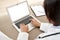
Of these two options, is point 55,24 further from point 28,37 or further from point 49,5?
point 28,37

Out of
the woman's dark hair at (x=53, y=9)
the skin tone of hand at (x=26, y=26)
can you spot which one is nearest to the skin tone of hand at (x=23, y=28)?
the skin tone of hand at (x=26, y=26)

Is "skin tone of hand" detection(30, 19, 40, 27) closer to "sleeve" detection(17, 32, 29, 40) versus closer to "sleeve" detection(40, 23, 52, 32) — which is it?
"sleeve" detection(40, 23, 52, 32)

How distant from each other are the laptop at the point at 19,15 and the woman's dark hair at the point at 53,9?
17.9 inches

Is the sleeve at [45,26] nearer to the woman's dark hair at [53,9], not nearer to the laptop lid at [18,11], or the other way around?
the laptop lid at [18,11]

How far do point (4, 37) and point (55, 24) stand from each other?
0.48m

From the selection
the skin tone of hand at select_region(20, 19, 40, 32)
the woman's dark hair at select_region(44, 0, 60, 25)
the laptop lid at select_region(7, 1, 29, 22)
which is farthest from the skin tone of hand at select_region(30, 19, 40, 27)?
the woman's dark hair at select_region(44, 0, 60, 25)

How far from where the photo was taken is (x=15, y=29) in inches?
54.0

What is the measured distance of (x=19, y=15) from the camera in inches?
57.6

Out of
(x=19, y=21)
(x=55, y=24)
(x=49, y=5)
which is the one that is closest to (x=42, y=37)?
(x=55, y=24)

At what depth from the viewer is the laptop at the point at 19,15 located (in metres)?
1.41

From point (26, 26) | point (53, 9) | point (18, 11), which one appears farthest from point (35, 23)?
point (53, 9)

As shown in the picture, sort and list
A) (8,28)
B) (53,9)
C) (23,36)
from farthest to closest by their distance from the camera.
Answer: (8,28)
(23,36)
(53,9)

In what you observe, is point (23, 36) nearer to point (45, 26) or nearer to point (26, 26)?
point (26, 26)

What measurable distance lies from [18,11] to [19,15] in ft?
0.13
